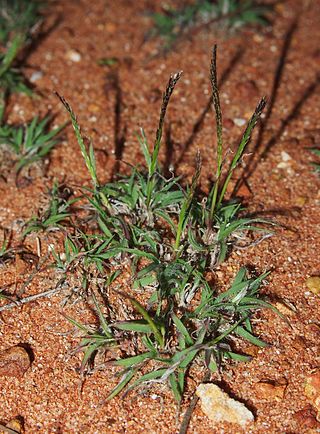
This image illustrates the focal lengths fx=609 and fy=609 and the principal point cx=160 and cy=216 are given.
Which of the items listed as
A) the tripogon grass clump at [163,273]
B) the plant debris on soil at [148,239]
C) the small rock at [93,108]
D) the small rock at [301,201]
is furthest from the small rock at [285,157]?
the small rock at [93,108]

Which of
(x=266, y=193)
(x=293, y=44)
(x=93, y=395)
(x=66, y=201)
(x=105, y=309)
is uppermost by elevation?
(x=293, y=44)

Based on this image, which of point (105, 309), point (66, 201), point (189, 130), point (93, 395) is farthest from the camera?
point (189, 130)

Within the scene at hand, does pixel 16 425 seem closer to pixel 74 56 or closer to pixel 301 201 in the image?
pixel 301 201

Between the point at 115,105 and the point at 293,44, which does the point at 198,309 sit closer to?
the point at 115,105

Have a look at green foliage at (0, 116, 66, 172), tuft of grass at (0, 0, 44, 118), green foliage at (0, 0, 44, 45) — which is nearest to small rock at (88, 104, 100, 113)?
green foliage at (0, 116, 66, 172)

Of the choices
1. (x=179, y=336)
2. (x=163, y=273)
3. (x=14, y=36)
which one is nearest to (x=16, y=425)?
(x=179, y=336)

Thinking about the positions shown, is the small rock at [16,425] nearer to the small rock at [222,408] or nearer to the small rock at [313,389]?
the small rock at [222,408]

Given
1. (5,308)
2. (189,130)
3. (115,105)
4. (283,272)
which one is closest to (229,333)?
(283,272)
